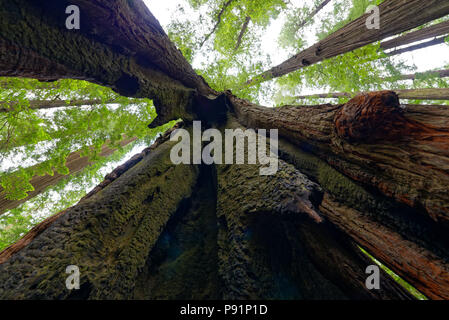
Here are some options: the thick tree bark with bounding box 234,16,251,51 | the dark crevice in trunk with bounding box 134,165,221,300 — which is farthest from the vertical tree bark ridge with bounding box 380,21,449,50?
the dark crevice in trunk with bounding box 134,165,221,300

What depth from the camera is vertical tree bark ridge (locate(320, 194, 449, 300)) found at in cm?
98

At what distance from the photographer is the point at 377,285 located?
44.8 inches

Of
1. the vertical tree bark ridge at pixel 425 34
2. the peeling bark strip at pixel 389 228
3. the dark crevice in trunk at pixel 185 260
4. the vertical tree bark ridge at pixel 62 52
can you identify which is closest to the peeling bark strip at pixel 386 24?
the peeling bark strip at pixel 389 228

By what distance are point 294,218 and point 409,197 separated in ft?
2.28

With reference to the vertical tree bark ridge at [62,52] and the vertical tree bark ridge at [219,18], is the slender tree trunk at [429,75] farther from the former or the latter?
the vertical tree bark ridge at [62,52]

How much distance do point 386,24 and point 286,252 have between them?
2.59 m

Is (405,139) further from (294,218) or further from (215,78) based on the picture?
(215,78)

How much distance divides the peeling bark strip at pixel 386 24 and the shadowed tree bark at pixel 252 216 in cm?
4

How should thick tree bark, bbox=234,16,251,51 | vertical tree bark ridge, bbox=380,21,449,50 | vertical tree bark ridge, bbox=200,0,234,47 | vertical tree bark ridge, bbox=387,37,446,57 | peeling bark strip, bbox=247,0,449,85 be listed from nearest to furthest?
peeling bark strip, bbox=247,0,449,85, vertical tree bark ridge, bbox=380,21,449,50, vertical tree bark ridge, bbox=387,37,446,57, vertical tree bark ridge, bbox=200,0,234,47, thick tree bark, bbox=234,16,251,51

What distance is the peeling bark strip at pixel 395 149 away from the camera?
3.47 ft

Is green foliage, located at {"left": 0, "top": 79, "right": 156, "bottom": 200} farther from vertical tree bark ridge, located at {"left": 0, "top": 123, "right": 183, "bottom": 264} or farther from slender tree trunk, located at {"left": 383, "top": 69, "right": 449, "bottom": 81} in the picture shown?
slender tree trunk, located at {"left": 383, "top": 69, "right": 449, "bottom": 81}

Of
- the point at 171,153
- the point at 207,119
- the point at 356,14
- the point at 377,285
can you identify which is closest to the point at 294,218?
the point at 377,285

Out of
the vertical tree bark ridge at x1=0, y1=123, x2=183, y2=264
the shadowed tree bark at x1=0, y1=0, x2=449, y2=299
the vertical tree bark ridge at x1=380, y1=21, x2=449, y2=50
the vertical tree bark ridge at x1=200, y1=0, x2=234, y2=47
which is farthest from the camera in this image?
the vertical tree bark ridge at x1=200, y1=0, x2=234, y2=47

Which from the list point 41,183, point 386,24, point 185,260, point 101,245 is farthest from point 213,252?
point 41,183
